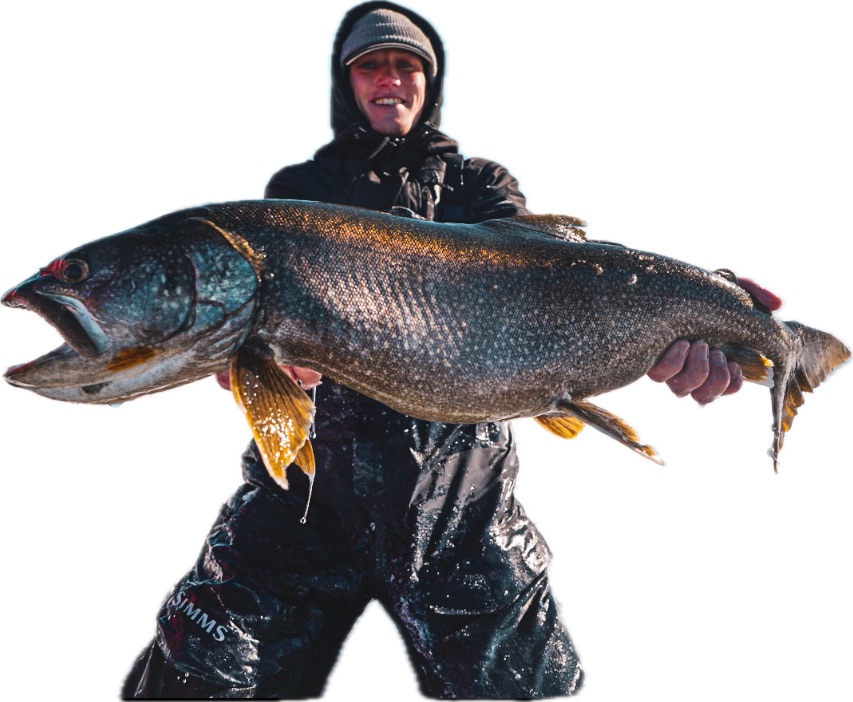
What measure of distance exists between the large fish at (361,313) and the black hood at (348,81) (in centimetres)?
182

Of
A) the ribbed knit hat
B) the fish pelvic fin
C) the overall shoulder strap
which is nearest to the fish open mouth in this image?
the fish pelvic fin

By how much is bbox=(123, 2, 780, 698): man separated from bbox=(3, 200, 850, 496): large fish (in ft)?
1.41

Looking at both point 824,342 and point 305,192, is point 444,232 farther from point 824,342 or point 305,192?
point 824,342

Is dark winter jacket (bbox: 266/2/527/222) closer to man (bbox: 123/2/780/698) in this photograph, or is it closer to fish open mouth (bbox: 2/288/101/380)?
man (bbox: 123/2/780/698)

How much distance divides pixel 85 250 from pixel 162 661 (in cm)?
195

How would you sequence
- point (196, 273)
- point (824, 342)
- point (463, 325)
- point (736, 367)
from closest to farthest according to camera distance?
point (196, 273) < point (463, 325) < point (736, 367) < point (824, 342)

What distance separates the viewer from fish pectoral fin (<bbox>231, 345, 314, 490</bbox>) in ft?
9.74

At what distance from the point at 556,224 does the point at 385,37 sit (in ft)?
5.81

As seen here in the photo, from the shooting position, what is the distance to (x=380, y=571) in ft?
12.9

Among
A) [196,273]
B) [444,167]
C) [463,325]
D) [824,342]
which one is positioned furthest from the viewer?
[444,167]

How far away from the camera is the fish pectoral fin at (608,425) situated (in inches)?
136

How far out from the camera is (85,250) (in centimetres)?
299

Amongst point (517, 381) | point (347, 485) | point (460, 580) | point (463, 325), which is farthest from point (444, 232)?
point (460, 580)

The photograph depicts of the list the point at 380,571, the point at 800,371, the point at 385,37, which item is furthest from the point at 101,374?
the point at 800,371
